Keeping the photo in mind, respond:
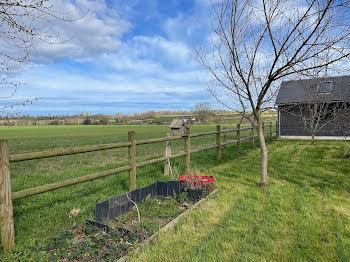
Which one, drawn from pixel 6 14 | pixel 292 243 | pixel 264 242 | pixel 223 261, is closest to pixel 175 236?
pixel 223 261

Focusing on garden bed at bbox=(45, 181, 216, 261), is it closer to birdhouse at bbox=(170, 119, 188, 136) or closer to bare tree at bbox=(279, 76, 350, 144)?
birdhouse at bbox=(170, 119, 188, 136)

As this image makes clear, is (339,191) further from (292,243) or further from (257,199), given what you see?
(292,243)

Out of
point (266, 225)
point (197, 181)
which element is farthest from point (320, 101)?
point (266, 225)

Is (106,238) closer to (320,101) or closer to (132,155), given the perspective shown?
(132,155)

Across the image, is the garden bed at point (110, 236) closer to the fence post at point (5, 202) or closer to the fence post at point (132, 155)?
the fence post at point (5, 202)

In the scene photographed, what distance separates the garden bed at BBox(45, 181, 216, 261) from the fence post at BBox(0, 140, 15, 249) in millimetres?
503

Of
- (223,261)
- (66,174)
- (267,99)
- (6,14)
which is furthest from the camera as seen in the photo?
(66,174)

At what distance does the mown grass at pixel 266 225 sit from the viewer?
2.64m

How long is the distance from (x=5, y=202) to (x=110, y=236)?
4.15 feet

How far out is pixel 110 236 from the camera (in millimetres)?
2932

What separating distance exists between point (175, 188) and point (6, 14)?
144 inches

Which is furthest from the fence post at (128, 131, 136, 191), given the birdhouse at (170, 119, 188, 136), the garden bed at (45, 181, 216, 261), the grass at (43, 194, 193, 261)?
the birdhouse at (170, 119, 188, 136)

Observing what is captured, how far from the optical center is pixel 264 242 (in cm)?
289

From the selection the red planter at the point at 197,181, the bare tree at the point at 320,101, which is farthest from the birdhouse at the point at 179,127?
the bare tree at the point at 320,101
